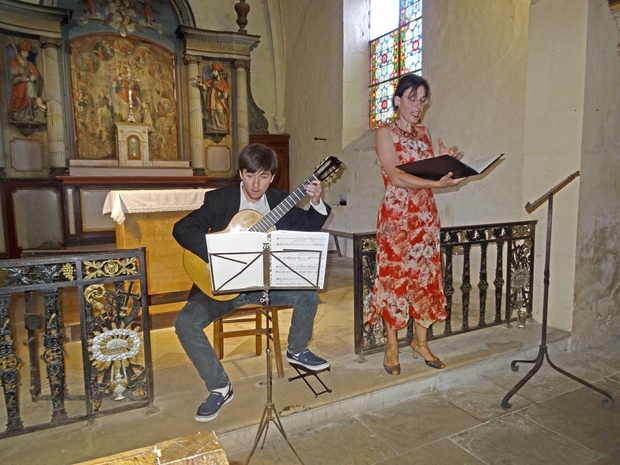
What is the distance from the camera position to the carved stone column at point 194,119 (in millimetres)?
8117

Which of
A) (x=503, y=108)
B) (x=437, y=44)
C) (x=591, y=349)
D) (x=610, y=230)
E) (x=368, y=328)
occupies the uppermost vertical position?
(x=437, y=44)

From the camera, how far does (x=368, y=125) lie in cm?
739

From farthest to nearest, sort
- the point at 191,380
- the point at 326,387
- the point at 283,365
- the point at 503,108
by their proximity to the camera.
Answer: the point at 503,108 < the point at 283,365 < the point at 191,380 < the point at 326,387

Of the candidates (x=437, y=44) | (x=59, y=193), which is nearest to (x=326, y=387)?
(x=437, y=44)

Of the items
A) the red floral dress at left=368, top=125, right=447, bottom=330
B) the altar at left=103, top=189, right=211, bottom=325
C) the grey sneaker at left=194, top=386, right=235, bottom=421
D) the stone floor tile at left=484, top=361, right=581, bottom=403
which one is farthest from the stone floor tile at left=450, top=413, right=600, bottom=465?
the altar at left=103, top=189, right=211, bottom=325

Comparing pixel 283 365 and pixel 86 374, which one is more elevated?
pixel 86 374

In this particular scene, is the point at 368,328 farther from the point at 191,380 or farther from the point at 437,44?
the point at 437,44

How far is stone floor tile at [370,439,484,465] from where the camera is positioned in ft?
6.56

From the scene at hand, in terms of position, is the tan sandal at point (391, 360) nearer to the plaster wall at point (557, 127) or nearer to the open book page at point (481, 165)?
the open book page at point (481, 165)

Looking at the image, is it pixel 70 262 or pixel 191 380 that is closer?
pixel 70 262

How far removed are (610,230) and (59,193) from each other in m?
7.54

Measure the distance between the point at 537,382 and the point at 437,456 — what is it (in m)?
1.18

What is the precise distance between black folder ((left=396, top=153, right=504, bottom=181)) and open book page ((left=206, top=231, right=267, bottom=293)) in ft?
3.05

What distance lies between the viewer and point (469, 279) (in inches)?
131
